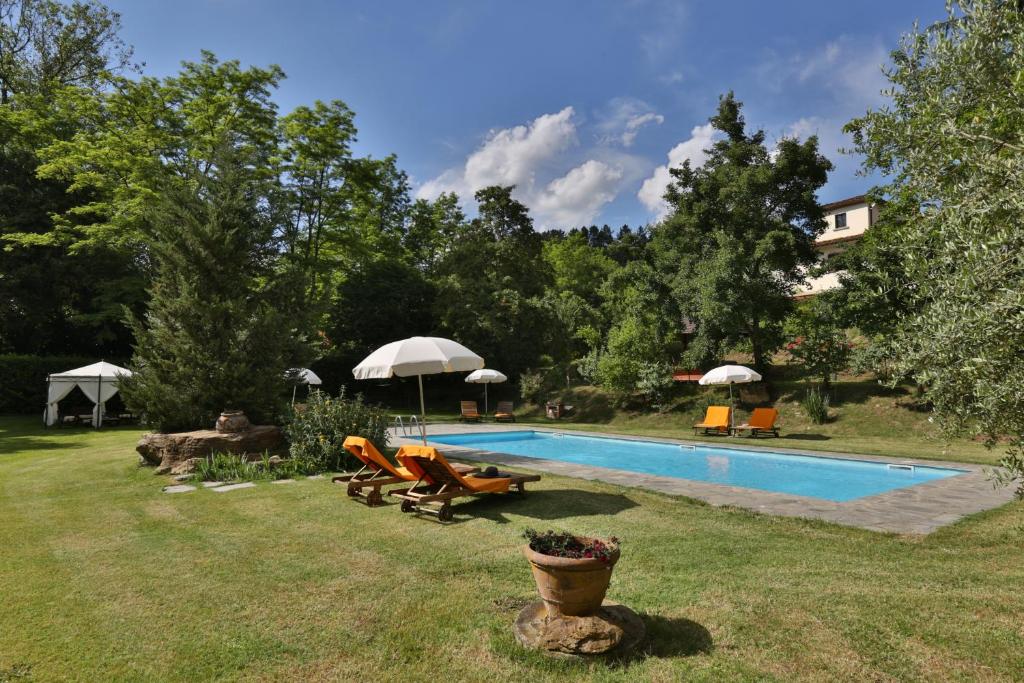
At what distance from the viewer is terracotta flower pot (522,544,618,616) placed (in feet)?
10.8

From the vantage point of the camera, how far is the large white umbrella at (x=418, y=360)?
349 inches

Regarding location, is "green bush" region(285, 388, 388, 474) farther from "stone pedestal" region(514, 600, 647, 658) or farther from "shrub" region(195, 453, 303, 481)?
"stone pedestal" region(514, 600, 647, 658)

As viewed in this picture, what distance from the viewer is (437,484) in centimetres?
756

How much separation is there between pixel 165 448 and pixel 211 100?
58.1ft

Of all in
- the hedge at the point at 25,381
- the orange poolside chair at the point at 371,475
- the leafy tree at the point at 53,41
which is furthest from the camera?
the leafy tree at the point at 53,41

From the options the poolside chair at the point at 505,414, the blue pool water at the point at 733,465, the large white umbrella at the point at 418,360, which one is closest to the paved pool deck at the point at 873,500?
the blue pool water at the point at 733,465

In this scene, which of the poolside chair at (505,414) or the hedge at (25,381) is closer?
the hedge at (25,381)

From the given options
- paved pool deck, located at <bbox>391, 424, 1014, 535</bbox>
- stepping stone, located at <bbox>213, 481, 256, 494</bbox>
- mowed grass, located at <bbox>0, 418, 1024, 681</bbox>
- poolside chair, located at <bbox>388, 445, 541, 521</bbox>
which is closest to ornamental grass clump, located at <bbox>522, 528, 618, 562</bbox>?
mowed grass, located at <bbox>0, 418, 1024, 681</bbox>

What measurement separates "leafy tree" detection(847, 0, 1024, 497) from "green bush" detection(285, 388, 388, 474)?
29.4ft

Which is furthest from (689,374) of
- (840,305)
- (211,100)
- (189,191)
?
(211,100)

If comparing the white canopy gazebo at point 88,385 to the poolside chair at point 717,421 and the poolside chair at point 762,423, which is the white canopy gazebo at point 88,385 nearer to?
the poolside chair at point 717,421

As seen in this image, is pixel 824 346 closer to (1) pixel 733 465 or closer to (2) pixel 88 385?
(1) pixel 733 465

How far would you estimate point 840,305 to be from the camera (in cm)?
1920

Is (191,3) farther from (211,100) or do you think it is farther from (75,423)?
(75,423)
